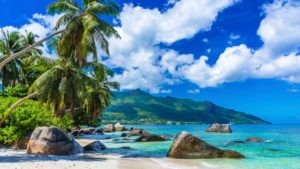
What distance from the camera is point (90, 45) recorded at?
85.1 ft

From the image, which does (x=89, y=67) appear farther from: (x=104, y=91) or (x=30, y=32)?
(x=30, y=32)

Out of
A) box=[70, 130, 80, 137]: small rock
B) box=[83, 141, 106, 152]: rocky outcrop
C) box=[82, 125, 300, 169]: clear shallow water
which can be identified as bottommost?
box=[82, 125, 300, 169]: clear shallow water

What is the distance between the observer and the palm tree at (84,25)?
26.1m

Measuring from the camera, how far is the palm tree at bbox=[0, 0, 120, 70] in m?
26.1

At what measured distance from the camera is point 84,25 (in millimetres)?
26719

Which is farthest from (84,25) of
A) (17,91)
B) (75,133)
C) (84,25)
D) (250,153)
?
(75,133)

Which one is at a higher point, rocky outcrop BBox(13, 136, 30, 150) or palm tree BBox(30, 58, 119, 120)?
palm tree BBox(30, 58, 119, 120)

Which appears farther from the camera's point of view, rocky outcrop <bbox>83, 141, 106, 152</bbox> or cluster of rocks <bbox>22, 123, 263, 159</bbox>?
rocky outcrop <bbox>83, 141, 106, 152</bbox>

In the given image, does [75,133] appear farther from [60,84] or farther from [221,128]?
[221,128]

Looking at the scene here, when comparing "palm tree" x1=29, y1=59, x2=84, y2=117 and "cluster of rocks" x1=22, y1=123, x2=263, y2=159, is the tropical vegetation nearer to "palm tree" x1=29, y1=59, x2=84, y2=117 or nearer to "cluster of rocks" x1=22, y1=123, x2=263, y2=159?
"palm tree" x1=29, y1=59, x2=84, y2=117

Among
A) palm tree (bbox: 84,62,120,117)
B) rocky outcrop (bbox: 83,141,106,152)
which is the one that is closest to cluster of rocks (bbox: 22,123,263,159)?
rocky outcrop (bbox: 83,141,106,152)

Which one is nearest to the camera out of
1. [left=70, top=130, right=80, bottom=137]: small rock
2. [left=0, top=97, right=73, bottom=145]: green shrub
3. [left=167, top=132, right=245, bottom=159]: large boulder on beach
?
[left=167, top=132, right=245, bottom=159]: large boulder on beach

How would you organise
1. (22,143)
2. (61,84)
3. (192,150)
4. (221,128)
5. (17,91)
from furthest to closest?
1. (221,128)
2. (17,91)
3. (61,84)
4. (22,143)
5. (192,150)

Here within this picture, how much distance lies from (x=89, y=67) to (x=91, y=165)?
72.1 ft
